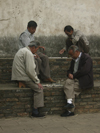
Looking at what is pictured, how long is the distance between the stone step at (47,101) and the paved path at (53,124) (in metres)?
0.17

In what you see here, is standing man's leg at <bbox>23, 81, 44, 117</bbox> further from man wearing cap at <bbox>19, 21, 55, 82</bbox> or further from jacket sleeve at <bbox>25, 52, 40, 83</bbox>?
man wearing cap at <bbox>19, 21, 55, 82</bbox>

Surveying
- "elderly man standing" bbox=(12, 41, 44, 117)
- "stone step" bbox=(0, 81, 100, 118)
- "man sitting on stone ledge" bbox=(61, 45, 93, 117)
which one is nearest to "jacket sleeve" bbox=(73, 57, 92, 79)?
"man sitting on stone ledge" bbox=(61, 45, 93, 117)

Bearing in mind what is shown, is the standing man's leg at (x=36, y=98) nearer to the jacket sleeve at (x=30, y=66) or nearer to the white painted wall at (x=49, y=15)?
the jacket sleeve at (x=30, y=66)

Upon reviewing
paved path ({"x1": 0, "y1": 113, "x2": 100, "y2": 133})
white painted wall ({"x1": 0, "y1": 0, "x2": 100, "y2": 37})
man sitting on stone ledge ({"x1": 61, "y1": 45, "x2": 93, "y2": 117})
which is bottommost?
paved path ({"x1": 0, "y1": 113, "x2": 100, "y2": 133})

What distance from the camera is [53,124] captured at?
217 inches

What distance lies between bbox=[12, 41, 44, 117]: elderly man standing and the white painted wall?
8.38ft

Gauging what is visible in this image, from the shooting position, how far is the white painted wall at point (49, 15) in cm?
844

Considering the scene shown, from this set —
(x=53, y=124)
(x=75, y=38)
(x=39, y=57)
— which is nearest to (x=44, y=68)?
(x=39, y=57)

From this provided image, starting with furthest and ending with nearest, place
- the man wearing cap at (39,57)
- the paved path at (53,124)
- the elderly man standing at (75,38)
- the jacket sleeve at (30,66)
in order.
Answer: the elderly man standing at (75,38), the man wearing cap at (39,57), the jacket sleeve at (30,66), the paved path at (53,124)

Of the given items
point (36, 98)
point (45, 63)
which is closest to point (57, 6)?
point (45, 63)

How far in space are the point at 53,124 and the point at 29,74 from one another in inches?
44.8

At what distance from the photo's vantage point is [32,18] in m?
8.59

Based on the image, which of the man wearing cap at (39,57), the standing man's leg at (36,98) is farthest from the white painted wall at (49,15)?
the standing man's leg at (36,98)

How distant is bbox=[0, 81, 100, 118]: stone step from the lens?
6000 millimetres
